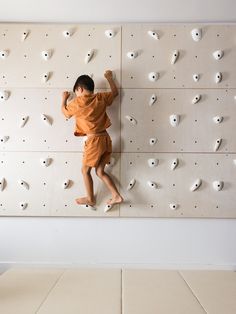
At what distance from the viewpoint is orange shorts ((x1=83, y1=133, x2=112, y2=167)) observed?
2240mm

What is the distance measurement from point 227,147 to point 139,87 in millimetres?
828

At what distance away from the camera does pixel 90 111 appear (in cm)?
219

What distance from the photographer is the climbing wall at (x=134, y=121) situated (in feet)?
7.86

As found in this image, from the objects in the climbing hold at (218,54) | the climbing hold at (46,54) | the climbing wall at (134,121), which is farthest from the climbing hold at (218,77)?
the climbing hold at (46,54)

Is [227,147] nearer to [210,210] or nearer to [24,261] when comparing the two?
[210,210]

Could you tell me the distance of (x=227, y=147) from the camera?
240cm

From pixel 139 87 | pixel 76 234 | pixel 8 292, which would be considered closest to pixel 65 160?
pixel 76 234

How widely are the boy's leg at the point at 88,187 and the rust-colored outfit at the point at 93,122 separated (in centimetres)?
6

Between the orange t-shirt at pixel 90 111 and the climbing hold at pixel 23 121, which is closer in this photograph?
the orange t-shirt at pixel 90 111

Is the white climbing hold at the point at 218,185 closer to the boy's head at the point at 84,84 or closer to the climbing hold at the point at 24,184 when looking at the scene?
the boy's head at the point at 84,84

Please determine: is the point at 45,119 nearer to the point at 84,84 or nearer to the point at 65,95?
the point at 65,95

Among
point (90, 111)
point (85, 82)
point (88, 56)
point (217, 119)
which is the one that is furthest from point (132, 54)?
point (217, 119)

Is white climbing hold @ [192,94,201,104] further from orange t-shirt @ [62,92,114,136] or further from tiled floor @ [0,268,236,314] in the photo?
tiled floor @ [0,268,236,314]

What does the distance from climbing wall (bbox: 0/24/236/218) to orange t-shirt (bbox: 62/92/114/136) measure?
5.4 inches
